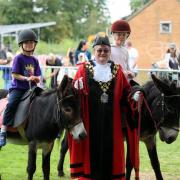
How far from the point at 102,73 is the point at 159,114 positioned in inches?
61.8

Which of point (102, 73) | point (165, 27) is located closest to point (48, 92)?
point (102, 73)

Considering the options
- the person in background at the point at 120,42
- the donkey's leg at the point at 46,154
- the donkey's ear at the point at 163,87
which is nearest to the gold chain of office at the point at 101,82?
the donkey's ear at the point at 163,87

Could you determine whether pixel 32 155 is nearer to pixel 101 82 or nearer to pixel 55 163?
pixel 101 82

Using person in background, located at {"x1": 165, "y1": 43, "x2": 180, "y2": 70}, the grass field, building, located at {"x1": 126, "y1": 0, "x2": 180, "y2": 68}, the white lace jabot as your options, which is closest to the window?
building, located at {"x1": 126, "y1": 0, "x2": 180, "y2": 68}

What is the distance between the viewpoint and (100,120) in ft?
17.5

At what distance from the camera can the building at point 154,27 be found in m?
42.5

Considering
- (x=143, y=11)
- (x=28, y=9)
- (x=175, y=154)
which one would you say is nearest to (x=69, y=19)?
(x=28, y=9)

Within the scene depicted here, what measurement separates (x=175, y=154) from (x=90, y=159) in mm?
4698

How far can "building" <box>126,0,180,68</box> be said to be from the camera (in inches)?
1672

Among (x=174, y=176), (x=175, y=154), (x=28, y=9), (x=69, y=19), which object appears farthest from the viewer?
(x=69, y=19)

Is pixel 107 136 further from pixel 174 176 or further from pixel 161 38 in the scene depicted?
pixel 161 38

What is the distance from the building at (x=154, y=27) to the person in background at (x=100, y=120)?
37143 millimetres

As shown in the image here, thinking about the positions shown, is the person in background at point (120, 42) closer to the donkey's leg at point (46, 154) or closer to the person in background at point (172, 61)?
the donkey's leg at point (46, 154)

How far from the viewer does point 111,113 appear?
5336 mm
